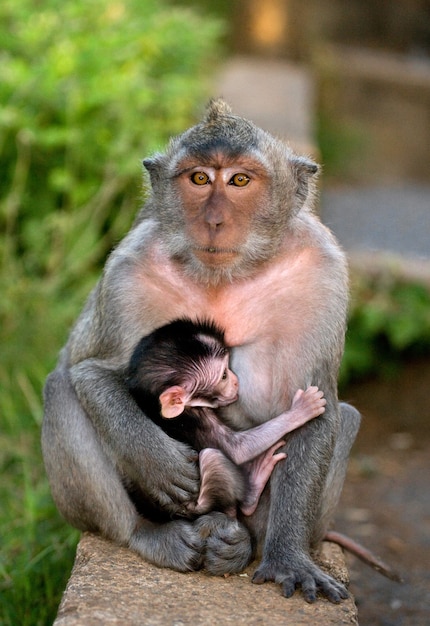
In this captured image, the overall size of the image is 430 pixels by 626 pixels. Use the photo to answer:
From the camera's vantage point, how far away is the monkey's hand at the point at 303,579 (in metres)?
3.48

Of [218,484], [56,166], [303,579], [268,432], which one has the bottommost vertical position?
[303,579]

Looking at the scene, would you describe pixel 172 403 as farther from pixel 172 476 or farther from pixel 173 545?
pixel 173 545

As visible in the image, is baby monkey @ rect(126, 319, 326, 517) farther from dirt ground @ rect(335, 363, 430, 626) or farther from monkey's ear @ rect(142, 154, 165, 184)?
dirt ground @ rect(335, 363, 430, 626)

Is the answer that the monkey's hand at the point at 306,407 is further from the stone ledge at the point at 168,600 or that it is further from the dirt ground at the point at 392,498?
the dirt ground at the point at 392,498

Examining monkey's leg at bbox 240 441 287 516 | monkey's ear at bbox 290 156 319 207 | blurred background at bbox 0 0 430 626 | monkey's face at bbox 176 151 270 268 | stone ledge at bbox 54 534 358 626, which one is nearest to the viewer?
stone ledge at bbox 54 534 358 626

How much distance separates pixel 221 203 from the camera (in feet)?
11.8

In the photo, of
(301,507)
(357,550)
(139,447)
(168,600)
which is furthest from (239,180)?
(357,550)

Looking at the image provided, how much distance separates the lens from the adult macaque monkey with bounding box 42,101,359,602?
144 inches

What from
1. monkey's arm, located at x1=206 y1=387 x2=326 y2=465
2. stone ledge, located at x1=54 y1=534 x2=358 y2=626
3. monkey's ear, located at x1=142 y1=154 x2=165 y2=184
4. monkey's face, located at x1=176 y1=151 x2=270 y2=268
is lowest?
stone ledge, located at x1=54 y1=534 x2=358 y2=626

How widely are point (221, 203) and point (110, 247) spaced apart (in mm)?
4374

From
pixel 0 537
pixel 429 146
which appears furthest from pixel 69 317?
pixel 429 146

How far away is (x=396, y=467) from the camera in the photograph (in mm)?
7371

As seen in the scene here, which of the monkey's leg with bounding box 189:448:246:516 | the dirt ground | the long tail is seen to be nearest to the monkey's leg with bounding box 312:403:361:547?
the long tail

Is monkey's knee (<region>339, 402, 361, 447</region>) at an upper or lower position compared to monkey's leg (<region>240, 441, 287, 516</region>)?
upper
